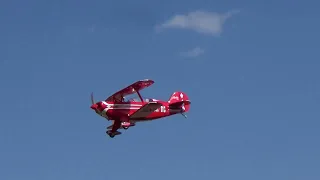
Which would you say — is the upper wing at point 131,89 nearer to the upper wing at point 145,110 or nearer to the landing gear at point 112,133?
the upper wing at point 145,110

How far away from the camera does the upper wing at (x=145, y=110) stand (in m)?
84.3

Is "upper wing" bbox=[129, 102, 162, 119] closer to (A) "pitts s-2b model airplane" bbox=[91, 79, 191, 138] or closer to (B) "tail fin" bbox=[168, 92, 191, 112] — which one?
(A) "pitts s-2b model airplane" bbox=[91, 79, 191, 138]

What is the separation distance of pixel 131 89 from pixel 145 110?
8.87 ft

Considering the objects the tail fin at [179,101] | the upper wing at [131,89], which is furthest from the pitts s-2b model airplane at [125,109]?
the tail fin at [179,101]

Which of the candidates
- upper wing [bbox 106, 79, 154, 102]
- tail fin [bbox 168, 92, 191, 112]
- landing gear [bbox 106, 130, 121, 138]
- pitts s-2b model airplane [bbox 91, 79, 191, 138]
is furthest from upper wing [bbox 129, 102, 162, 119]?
tail fin [bbox 168, 92, 191, 112]

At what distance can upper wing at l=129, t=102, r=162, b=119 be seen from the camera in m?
84.3

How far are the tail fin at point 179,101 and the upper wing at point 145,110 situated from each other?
4.39 metres

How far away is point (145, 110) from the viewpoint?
85.3 m

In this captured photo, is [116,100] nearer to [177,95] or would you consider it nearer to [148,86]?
[148,86]

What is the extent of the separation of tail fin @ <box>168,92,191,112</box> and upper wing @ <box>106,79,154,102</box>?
16.8 ft

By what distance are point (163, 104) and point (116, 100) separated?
18.0 feet

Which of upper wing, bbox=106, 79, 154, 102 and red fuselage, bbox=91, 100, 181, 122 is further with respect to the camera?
red fuselage, bbox=91, 100, 181, 122

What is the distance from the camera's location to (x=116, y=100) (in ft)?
286

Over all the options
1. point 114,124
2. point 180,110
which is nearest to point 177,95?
point 180,110
